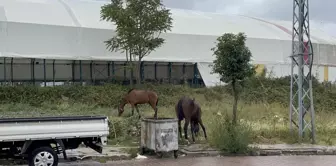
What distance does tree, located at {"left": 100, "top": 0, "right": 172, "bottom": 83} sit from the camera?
96.6 ft

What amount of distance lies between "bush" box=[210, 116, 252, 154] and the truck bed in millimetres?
4685

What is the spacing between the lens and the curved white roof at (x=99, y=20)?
32.3 m

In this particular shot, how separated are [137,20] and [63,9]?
768 cm

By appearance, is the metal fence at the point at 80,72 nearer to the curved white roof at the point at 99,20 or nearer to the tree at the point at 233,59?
the curved white roof at the point at 99,20

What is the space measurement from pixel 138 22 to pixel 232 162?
671 inches

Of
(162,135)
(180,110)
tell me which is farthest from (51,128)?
(180,110)

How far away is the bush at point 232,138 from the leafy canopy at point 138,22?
14348 millimetres

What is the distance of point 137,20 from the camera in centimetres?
2981

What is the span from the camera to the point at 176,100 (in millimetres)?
29969

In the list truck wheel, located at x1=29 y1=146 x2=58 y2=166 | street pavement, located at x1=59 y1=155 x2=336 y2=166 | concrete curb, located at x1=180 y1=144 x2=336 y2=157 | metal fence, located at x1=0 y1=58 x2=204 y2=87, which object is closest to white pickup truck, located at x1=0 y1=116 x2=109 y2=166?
truck wheel, located at x1=29 y1=146 x2=58 y2=166

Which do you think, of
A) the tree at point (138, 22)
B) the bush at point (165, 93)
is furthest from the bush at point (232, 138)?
the tree at point (138, 22)

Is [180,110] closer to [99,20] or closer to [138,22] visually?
[138,22]

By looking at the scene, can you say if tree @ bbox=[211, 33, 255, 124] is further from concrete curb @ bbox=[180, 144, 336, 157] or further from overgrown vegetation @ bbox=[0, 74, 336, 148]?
concrete curb @ bbox=[180, 144, 336, 157]

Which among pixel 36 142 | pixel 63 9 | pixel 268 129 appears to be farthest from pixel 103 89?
pixel 36 142
